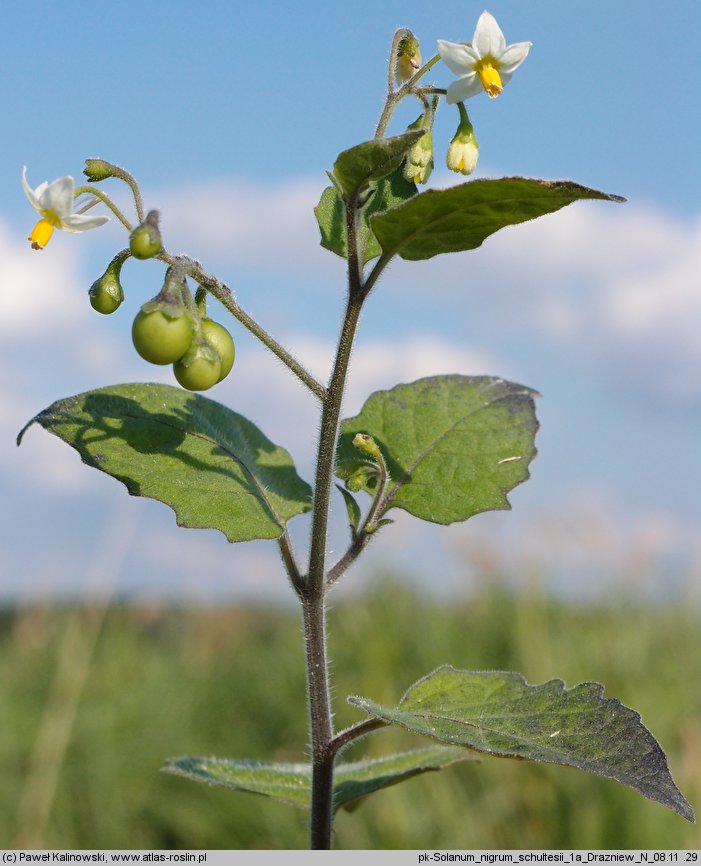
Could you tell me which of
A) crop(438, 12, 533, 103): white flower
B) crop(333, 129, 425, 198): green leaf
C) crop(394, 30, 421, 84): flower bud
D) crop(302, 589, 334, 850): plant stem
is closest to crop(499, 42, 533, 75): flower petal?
crop(438, 12, 533, 103): white flower

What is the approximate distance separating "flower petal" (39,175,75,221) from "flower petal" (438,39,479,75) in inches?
21.2

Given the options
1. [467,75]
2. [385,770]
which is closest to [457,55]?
[467,75]

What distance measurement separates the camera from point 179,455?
4.36 feet

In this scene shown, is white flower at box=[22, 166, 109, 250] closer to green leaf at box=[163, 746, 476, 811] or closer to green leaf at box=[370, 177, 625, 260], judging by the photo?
green leaf at box=[370, 177, 625, 260]

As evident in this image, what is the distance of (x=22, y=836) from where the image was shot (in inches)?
179

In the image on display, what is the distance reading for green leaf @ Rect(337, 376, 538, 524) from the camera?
142 centimetres

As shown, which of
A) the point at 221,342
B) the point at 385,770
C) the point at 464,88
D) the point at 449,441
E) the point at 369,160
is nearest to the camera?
the point at 369,160

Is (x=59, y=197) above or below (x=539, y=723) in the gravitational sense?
above

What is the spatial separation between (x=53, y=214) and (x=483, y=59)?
636mm

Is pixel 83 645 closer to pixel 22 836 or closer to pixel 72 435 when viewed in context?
pixel 22 836

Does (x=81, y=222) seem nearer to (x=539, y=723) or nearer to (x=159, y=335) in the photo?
(x=159, y=335)

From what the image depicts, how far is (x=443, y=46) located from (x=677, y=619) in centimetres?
519

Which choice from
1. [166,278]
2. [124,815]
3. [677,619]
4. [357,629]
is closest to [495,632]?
Result: [357,629]

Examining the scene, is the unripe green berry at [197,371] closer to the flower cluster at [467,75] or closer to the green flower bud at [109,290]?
the green flower bud at [109,290]
